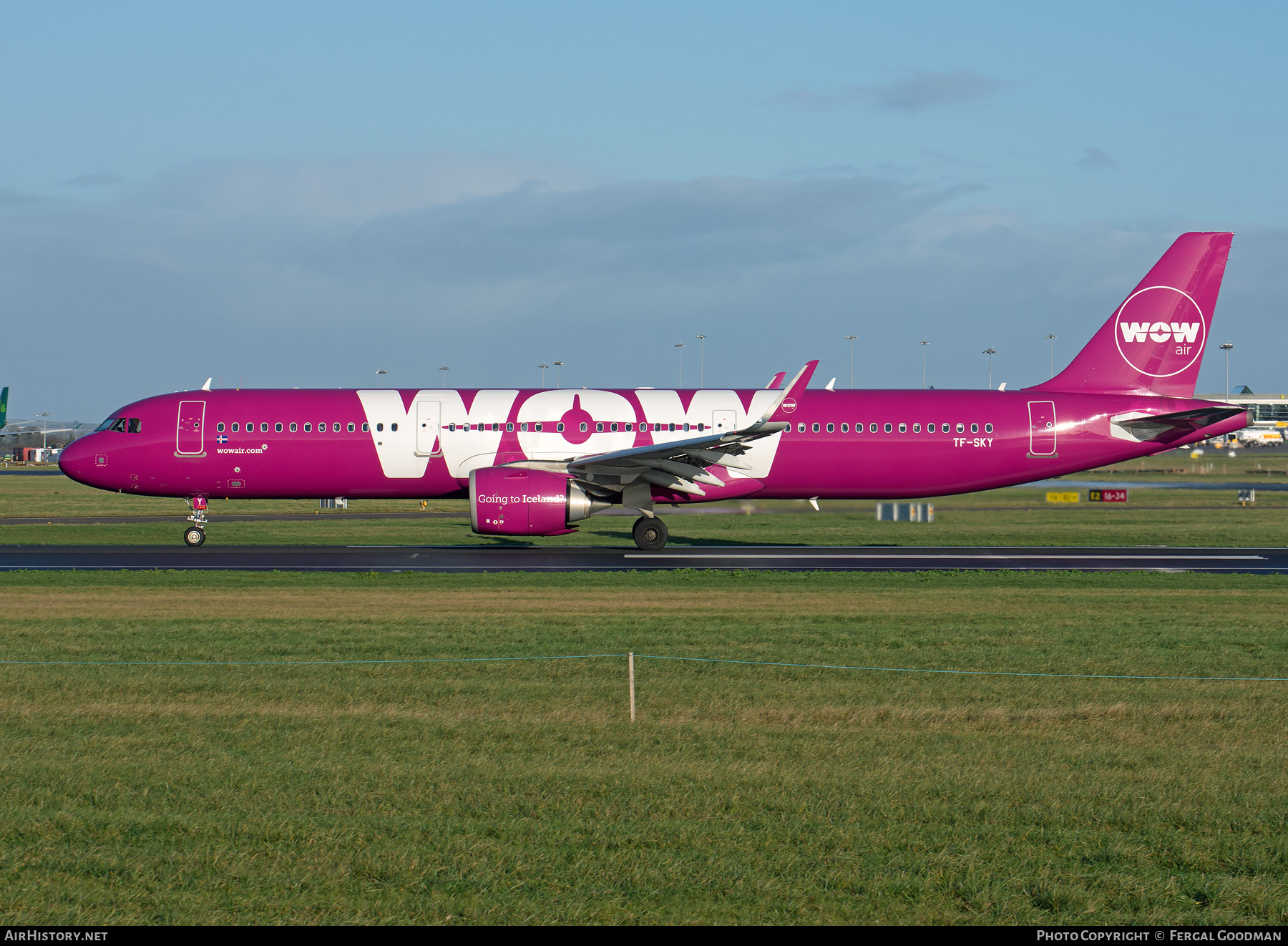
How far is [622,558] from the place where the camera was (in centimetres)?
2881

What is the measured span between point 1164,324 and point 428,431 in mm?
21632

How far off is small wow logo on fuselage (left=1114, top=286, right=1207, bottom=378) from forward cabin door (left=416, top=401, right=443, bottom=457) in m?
20.0

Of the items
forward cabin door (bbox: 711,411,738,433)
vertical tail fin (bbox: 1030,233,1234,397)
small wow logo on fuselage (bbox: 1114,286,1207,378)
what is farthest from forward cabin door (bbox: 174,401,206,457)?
small wow logo on fuselage (bbox: 1114,286,1207,378)

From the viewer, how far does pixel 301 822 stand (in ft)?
25.5

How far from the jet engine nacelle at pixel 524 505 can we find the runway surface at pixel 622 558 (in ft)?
2.84

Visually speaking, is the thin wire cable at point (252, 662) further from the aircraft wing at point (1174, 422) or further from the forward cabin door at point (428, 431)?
the aircraft wing at point (1174, 422)

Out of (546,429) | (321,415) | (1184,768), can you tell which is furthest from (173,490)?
(1184,768)

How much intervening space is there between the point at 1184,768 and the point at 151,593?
1818cm

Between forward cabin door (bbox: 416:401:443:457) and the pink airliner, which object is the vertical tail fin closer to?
the pink airliner

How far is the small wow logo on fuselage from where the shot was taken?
33594 mm

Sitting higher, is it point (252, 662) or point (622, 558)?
point (622, 558)

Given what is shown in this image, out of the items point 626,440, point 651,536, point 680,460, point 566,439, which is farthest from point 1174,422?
point 566,439

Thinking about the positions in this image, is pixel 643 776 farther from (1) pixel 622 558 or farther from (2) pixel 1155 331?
(2) pixel 1155 331

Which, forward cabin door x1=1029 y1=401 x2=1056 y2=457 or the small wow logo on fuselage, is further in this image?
the small wow logo on fuselage
